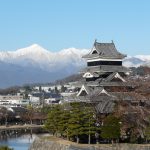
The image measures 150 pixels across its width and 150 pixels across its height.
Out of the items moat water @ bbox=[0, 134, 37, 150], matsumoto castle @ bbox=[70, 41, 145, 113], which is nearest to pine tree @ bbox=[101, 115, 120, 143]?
matsumoto castle @ bbox=[70, 41, 145, 113]

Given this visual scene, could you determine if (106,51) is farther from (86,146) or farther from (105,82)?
(86,146)

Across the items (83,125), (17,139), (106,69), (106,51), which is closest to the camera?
(83,125)

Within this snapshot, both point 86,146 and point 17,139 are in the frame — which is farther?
point 17,139

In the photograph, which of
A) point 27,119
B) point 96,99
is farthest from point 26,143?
point 27,119

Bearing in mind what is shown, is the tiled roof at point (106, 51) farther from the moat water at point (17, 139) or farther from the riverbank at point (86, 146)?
the moat water at point (17, 139)

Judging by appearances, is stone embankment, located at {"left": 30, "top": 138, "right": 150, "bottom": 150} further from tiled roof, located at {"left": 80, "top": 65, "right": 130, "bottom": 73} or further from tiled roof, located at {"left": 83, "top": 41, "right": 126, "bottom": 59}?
tiled roof, located at {"left": 83, "top": 41, "right": 126, "bottom": 59}

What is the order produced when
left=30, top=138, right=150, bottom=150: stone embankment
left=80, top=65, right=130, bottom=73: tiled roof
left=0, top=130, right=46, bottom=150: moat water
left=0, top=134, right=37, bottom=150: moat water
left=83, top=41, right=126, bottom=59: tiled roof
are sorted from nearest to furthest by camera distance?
left=30, top=138, right=150, bottom=150: stone embankment
left=80, top=65, right=130, bottom=73: tiled roof
left=83, top=41, right=126, bottom=59: tiled roof
left=0, top=134, right=37, bottom=150: moat water
left=0, top=130, right=46, bottom=150: moat water

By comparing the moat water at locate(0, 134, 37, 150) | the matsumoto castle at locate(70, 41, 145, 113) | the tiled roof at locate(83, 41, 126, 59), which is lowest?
the moat water at locate(0, 134, 37, 150)

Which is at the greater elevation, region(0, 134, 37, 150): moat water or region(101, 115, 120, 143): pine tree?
region(101, 115, 120, 143): pine tree

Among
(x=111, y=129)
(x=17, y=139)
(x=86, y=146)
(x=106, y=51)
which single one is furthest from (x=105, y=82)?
(x=17, y=139)

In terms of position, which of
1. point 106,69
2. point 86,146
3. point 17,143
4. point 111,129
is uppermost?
point 106,69

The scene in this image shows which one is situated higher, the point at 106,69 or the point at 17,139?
the point at 106,69

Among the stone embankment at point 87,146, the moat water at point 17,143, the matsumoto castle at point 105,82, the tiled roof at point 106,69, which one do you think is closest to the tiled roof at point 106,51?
the matsumoto castle at point 105,82

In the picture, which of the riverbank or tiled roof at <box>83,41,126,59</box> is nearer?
the riverbank
